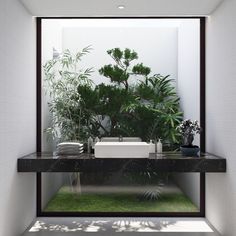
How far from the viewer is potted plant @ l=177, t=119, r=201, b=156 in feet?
12.5

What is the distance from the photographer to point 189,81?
4.38 meters

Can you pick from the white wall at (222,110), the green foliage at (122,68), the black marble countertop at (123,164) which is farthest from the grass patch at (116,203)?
the green foliage at (122,68)

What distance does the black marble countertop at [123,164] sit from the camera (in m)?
3.50

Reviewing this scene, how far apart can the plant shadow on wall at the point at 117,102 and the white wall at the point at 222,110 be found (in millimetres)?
478

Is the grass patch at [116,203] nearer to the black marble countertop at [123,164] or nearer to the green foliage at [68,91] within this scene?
the green foliage at [68,91]

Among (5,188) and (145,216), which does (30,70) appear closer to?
(5,188)

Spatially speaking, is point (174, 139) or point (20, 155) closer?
point (20, 155)

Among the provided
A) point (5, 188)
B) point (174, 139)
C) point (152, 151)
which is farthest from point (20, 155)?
point (174, 139)

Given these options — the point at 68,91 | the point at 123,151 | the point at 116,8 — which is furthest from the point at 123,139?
the point at 116,8

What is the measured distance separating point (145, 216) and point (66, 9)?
264 cm

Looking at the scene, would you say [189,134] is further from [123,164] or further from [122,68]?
[122,68]

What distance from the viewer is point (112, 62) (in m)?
4.37

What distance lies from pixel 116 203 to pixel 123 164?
1.10 m

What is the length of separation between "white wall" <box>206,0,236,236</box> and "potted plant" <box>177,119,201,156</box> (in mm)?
232
